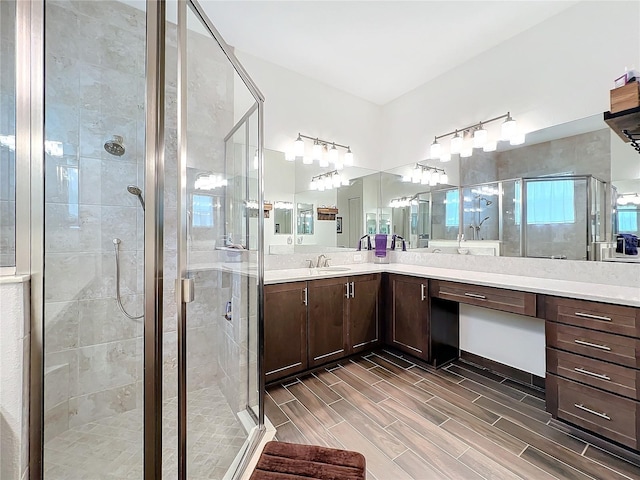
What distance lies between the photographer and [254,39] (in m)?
2.43

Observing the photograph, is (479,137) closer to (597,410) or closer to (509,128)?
(509,128)

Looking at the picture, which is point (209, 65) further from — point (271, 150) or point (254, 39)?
point (271, 150)

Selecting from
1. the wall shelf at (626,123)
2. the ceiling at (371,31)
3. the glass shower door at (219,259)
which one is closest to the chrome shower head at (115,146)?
the glass shower door at (219,259)

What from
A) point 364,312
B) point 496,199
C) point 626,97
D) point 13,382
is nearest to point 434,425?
point 364,312

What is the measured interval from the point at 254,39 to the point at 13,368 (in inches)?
104

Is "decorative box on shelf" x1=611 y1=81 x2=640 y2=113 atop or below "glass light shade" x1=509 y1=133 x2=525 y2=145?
below

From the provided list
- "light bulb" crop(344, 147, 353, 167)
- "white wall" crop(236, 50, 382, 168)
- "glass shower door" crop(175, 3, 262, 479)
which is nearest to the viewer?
"glass shower door" crop(175, 3, 262, 479)

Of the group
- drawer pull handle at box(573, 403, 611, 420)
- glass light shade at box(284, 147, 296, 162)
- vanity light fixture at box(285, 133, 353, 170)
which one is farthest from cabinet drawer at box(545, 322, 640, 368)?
glass light shade at box(284, 147, 296, 162)

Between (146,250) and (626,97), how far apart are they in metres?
2.46

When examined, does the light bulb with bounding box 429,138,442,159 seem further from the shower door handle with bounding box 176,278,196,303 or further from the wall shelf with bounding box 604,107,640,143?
the shower door handle with bounding box 176,278,196,303

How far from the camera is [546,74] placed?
2.23m

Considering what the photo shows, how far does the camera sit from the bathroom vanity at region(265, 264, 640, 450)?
1505mm

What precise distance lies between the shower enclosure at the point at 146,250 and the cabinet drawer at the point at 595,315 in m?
1.87

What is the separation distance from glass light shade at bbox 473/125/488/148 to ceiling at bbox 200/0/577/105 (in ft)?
2.37
